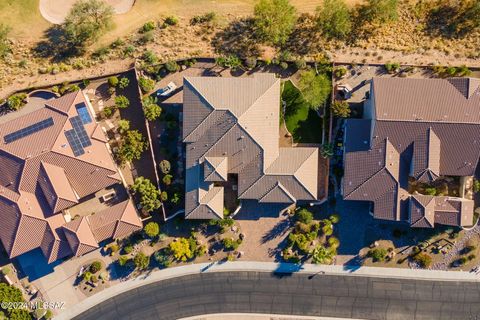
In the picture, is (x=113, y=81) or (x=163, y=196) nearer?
(x=163, y=196)

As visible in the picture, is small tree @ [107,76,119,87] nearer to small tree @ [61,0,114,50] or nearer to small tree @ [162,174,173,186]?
small tree @ [61,0,114,50]

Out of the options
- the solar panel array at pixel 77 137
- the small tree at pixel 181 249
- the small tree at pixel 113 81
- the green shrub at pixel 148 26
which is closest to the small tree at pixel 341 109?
the small tree at pixel 181 249

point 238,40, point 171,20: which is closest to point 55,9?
point 171,20

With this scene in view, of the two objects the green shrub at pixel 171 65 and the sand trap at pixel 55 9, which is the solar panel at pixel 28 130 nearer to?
the sand trap at pixel 55 9

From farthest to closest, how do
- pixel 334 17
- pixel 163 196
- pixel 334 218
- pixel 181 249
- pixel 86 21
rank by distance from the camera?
pixel 86 21, pixel 181 249, pixel 163 196, pixel 334 218, pixel 334 17

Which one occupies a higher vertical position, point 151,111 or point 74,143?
point 151,111

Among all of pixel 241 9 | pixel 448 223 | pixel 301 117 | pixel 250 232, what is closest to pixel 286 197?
pixel 250 232

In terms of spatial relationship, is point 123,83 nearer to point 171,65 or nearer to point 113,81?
point 113,81
